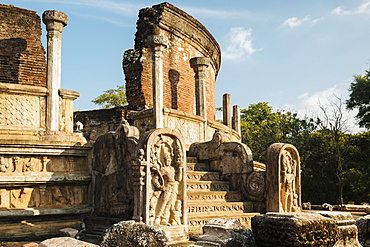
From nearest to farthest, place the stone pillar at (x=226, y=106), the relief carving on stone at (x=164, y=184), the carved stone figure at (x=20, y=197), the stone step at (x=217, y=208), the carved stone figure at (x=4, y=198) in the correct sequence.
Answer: the relief carving on stone at (x=164, y=184)
the stone step at (x=217, y=208)
the carved stone figure at (x=4, y=198)
the carved stone figure at (x=20, y=197)
the stone pillar at (x=226, y=106)

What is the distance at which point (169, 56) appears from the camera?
54.7 ft

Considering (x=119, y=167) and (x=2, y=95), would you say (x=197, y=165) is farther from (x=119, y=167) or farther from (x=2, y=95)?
(x=2, y=95)

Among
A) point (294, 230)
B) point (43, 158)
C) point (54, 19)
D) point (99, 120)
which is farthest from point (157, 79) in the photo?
point (294, 230)

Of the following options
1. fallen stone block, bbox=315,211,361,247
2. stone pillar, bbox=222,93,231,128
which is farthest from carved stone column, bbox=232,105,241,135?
fallen stone block, bbox=315,211,361,247

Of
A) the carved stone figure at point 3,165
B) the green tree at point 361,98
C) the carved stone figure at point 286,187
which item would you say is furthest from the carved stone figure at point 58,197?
the green tree at point 361,98

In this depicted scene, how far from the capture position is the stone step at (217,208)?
7.27 m

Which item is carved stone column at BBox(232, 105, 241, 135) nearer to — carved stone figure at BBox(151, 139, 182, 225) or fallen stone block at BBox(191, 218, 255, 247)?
carved stone figure at BBox(151, 139, 182, 225)

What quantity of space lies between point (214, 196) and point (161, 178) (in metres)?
1.91

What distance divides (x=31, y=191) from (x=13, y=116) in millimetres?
1746

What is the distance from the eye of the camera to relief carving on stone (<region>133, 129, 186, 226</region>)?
6262mm

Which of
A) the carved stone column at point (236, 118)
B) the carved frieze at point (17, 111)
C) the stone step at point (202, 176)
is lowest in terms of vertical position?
the stone step at point (202, 176)

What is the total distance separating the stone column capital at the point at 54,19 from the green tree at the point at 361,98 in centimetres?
1821

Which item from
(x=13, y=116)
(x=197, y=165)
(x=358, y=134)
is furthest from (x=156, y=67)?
(x=358, y=134)

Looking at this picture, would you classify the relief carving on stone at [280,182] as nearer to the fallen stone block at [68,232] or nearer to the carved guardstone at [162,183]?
the carved guardstone at [162,183]
